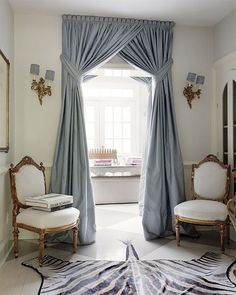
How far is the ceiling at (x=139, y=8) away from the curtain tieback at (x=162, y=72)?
1.81ft

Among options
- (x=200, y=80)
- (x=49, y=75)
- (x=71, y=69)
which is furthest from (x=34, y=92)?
(x=200, y=80)

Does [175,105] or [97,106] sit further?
[97,106]

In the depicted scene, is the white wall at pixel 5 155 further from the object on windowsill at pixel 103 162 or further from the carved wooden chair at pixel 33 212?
the object on windowsill at pixel 103 162

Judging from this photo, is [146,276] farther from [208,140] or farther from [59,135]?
[208,140]

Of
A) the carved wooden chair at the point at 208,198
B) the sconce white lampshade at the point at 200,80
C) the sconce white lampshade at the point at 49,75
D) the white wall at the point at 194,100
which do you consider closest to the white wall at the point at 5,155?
the sconce white lampshade at the point at 49,75

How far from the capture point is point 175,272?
272 centimetres

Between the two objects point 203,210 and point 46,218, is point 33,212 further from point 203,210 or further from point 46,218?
point 203,210

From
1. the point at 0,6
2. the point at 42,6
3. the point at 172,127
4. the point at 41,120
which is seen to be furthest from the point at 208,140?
the point at 0,6

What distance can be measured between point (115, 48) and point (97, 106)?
2.75m

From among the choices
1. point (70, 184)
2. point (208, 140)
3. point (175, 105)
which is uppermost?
point (175, 105)

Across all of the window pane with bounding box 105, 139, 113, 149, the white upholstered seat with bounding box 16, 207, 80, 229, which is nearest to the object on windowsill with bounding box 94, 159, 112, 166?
the window pane with bounding box 105, 139, 113, 149

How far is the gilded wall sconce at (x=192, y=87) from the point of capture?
398 centimetres

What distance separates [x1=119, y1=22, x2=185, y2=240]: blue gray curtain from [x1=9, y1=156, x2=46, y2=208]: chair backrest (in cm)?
124

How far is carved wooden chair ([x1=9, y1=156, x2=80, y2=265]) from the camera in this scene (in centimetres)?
294
